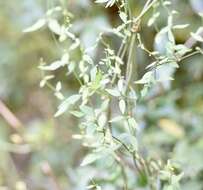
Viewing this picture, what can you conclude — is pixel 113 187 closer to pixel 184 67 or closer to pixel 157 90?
pixel 157 90

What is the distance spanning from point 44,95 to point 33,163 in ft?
1.31

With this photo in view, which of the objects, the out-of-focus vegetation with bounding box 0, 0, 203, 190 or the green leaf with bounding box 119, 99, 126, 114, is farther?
the out-of-focus vegetation with bounding box 0, 0, 203, 190

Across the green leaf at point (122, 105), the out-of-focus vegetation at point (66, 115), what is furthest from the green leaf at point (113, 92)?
the out-of-focus vegetation at point (66, 115)

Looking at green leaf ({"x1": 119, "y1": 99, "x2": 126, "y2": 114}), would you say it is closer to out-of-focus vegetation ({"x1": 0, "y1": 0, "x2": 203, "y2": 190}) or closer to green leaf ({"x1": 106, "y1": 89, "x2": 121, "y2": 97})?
green leaf ({"x1": 106, "y1": 89, "x2": 121, "y2": 97})

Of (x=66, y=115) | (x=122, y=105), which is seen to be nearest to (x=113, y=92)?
(x=122, y=105)

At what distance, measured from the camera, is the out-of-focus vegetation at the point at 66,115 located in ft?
5.01

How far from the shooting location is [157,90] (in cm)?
165

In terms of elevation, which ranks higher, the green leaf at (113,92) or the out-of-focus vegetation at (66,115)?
the green leaf at (113,92)

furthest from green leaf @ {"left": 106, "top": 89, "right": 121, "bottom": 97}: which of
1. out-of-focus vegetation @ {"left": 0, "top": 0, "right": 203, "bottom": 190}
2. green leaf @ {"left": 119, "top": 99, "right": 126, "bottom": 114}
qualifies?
out-of-focus vegetation @ {"left": 0, "top": 0, "right": 203, "bottom": 190}

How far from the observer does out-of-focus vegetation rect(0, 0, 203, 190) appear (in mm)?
1528

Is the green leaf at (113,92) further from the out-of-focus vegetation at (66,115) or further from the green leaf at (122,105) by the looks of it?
the out-of-focus vegetation at (66,115)

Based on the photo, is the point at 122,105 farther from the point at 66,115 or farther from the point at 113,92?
the point at 66,115

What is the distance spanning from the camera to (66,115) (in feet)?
6.99

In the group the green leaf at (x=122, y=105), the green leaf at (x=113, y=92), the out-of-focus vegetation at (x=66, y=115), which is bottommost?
the out-of-focus vegetation at (x=66, y=115)
